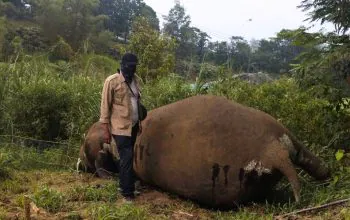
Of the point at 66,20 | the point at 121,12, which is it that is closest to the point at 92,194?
the point at 66,20

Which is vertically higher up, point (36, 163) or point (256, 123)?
point (256, 123)

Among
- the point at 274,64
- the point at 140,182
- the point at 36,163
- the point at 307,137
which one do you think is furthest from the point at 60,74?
the point at 274,64

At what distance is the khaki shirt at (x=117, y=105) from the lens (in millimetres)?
5242

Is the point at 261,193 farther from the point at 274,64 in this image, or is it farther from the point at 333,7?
the point at 274,64

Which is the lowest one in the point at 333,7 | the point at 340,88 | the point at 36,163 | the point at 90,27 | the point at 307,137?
the point at 36,163

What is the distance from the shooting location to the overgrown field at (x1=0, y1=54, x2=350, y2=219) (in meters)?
4.68

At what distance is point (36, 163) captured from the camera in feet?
23.8

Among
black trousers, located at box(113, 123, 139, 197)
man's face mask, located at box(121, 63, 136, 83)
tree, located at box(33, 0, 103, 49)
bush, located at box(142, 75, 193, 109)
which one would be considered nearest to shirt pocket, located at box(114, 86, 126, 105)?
man's face mask, located at box(121, 63, 136, 83)

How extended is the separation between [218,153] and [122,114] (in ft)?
3.73

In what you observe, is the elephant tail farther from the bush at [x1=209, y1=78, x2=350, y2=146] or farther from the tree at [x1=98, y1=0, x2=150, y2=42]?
the tree at [x1=98, y1=0, x2=150, y2=42]

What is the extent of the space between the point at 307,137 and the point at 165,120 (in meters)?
2.21

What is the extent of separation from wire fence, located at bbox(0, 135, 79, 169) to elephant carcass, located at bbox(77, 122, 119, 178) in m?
0.63

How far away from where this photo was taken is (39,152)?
315 inches

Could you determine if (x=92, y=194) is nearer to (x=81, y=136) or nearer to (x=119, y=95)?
(x=119, y=95)
